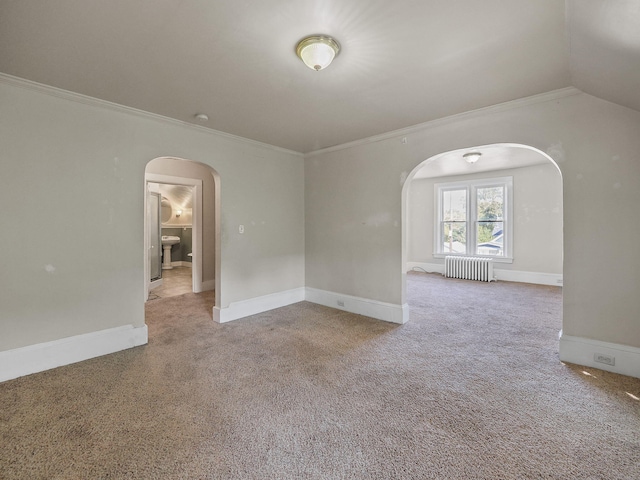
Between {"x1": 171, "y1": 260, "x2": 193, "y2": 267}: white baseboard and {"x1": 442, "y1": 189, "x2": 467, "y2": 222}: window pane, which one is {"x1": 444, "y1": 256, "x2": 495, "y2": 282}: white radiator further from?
{"x1": 171, "y1": 260, "x2": 193, "y2": 267}: white baseboard

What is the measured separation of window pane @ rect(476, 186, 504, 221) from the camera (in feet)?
22.3

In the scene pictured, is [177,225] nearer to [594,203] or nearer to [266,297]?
[266,297]

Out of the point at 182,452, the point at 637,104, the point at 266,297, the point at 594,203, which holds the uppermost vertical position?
the point at 637,104

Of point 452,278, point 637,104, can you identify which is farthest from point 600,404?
point 452,278

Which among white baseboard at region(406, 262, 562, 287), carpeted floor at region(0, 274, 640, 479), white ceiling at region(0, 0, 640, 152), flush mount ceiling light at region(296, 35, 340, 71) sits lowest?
carpeted floor at region(0, 274, 640, 479)

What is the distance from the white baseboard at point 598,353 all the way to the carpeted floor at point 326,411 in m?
0.11

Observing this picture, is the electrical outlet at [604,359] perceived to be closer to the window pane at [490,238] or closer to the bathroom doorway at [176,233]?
the window pane at [490,238]

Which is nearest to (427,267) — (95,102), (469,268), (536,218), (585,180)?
(469,268)

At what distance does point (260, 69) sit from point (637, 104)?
2970 millimetres

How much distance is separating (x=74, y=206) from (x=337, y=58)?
277 centimetres

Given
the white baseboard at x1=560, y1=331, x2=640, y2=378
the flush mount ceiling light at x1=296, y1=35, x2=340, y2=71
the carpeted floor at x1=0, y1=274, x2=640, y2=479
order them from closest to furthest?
1. the carpeted floor at x1=0, y1=274, x2=640, y2=479
2. the flush mount ceiling light at x1=296, y1=35, x2=340, y2=71
3. the white baseboard at x1=560, y1=331, x2=640, y2=378

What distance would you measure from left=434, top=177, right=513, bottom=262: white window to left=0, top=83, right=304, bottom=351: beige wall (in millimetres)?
5984

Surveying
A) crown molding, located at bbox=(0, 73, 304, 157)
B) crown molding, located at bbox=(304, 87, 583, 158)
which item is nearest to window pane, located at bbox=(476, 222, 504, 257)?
crown molding, located at bbox=(304, 87, 583, 158)

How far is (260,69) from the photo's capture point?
2.30 meters
